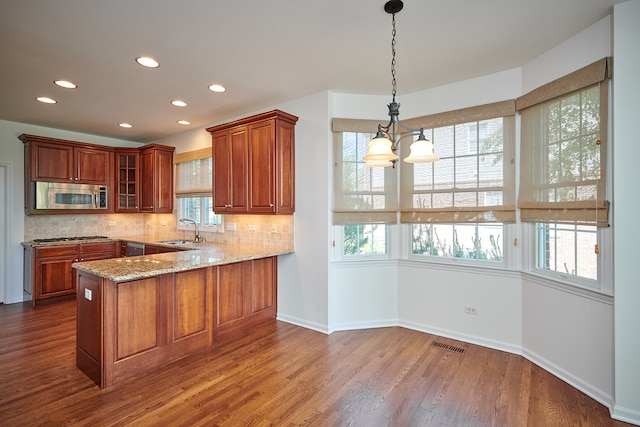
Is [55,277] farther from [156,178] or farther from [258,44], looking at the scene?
[258,44]

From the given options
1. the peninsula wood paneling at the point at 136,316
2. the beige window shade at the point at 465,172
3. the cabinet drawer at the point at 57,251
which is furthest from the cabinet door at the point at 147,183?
the beige window shade at the point at 465,172

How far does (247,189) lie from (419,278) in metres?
2.26

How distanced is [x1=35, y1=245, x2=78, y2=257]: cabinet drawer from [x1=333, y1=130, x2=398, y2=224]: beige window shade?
4080 mm

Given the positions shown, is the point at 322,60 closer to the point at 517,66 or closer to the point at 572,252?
the point at 517,66

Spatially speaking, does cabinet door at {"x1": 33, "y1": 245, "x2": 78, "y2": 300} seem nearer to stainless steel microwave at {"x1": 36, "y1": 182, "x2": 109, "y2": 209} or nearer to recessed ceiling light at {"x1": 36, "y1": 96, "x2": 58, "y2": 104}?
stainless steel microwave at {"x1": 36, "y1": 182, "x2": 109, "y2": 209}

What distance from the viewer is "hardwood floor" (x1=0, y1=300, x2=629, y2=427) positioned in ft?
6.83

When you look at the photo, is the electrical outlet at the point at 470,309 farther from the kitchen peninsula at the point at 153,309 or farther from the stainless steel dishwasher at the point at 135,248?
the stainless steel dishwasher at the point at 135,248

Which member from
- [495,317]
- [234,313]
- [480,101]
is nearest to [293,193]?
[234,313]

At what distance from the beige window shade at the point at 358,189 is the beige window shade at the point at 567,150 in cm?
128

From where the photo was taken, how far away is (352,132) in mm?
3588

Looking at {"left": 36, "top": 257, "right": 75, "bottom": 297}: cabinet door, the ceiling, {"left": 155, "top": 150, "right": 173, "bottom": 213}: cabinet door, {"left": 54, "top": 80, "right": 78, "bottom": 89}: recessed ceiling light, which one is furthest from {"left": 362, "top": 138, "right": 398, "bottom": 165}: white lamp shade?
{"left": 36, "top": 257, "right": 75, "bottom": 297}: cabinet door

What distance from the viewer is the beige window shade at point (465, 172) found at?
3014 mm

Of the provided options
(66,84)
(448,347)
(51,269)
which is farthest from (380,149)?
(51,269)

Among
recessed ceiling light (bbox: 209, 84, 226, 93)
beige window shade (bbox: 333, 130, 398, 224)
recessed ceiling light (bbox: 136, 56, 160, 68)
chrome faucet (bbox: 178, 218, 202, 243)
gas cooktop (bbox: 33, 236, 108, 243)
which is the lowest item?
gas cooktop (bbox: 33, 236, 108, 243)
